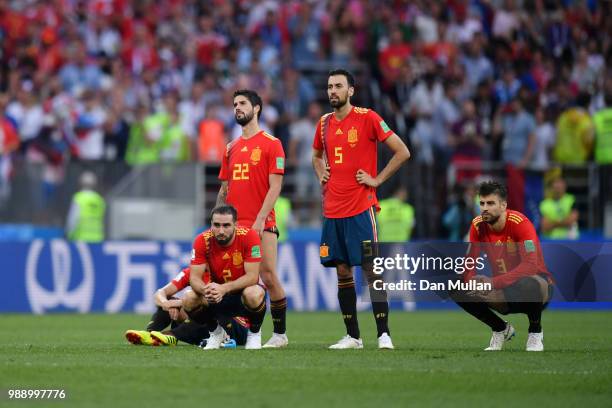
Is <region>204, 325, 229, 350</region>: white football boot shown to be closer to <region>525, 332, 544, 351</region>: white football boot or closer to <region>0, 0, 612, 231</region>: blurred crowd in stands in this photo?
<region>525, 332, 544, 351</region>: white football boot

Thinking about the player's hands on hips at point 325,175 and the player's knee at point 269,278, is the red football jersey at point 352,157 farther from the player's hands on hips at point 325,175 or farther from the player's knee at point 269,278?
the player's knee at point 269,278

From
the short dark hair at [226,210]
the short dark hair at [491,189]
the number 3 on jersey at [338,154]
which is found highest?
the number 3 on jersey at [338,154]

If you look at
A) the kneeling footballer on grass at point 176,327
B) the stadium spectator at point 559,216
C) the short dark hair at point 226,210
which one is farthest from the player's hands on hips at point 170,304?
the stadium spectator at point 559,216

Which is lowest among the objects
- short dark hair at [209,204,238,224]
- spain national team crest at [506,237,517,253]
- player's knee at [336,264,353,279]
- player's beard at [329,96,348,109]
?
player's knee at [336,264,353,279]

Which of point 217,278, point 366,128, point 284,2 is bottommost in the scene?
point 217,278

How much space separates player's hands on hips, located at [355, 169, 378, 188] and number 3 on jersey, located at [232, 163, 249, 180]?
3.88 ft

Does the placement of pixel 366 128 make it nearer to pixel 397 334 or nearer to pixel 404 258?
pixel 404 258

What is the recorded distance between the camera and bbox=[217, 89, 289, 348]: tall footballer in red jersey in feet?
39.7

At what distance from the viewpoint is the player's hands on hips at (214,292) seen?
11.2 meters

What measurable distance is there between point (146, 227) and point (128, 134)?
2212 millimetres

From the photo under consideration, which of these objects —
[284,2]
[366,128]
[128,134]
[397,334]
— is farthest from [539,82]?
[366,128]

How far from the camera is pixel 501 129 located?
23.7 metres

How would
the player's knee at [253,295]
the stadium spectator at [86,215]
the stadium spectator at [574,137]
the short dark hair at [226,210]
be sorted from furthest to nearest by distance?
1. the stadium spectator at [574,137]
2. the stadium spectator at [86,215]
3. the player's knee at [253,295]
4. the short dark hair at [226,210]

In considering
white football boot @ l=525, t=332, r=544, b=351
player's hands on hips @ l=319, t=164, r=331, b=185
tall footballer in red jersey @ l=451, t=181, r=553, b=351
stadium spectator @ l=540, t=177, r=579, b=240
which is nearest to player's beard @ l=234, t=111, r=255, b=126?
player's hands on hips @ l=319, t=164, r=331, b=185
